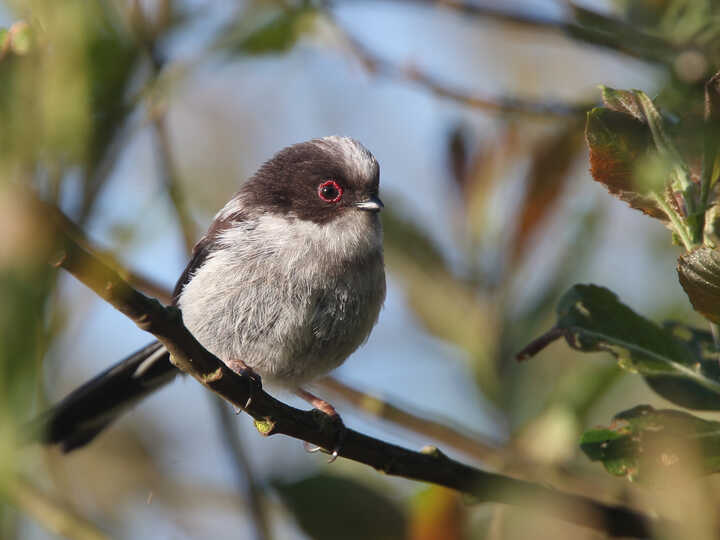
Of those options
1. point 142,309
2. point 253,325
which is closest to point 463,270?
point 253,325

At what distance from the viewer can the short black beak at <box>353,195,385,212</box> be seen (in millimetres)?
3778

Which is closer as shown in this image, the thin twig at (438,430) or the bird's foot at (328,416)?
the bird's foot at (328,416)

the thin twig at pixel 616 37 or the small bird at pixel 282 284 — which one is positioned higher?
the thin twig at pixel 616 37

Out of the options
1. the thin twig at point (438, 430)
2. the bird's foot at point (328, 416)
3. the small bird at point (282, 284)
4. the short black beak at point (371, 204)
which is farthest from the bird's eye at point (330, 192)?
the thin twig at point (438, 430)

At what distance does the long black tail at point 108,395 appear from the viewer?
403 cm

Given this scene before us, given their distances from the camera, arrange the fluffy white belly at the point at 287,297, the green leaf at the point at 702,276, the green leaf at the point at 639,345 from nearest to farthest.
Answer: the green leaf at the point at 702,276, the green leaf at the point at 639,345, the fluffy white belly at the point at 287,297

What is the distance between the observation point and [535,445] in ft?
9.74

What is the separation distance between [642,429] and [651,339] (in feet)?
0.75

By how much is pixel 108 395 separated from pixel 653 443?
9.53 ft

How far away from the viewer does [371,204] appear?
152 inches

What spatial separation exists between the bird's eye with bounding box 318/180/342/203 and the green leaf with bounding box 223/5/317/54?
2.97 ft

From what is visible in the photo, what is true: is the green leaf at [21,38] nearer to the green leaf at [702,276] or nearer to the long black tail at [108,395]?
the green leaf at [702,276]

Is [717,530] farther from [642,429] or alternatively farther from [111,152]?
[111,152]

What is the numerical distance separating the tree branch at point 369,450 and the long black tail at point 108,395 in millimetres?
1793
